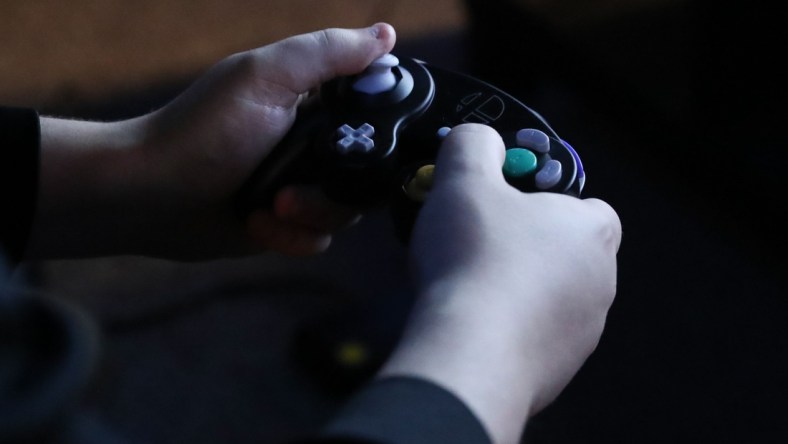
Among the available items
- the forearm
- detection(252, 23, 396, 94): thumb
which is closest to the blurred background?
the forearm

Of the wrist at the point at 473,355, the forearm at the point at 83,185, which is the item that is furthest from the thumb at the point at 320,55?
the wrist at the point at 473,355

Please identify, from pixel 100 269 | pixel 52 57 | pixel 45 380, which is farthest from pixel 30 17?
pixel 45 380

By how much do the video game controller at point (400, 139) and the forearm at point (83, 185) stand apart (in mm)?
99

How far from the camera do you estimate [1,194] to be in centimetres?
58

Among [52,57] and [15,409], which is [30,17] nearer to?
[52,57]

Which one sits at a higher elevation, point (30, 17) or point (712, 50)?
point (712, 50)

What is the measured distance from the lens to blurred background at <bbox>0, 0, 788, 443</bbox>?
0.92 m

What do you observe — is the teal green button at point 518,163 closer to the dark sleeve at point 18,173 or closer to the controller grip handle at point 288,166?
the controller grip handle at point 288,166

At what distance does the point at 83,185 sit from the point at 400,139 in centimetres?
→ 22

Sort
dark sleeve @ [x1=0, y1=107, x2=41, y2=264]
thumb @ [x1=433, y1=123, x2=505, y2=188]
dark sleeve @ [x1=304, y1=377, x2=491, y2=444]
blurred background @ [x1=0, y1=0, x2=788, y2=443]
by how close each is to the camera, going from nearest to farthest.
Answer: dark sleeve @ [x1=304, y1=377, x2=491, y2=444] → thumb @ [x1=433, y1=123, x2=505, y2=188] → dark sleeve @ [x1=0, y1=107, x2=41, y2=264] → blurred background @ [x1=0, y1=0, x2=788, y2=443]

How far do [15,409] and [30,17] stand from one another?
1.46 meters

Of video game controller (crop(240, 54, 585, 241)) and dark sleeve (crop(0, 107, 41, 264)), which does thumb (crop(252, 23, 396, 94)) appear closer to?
video game controller (crop(240, 54, 585, 241))

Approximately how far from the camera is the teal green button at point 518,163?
49 centimetres

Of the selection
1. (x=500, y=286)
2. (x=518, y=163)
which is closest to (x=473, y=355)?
(x=500, y=286)
